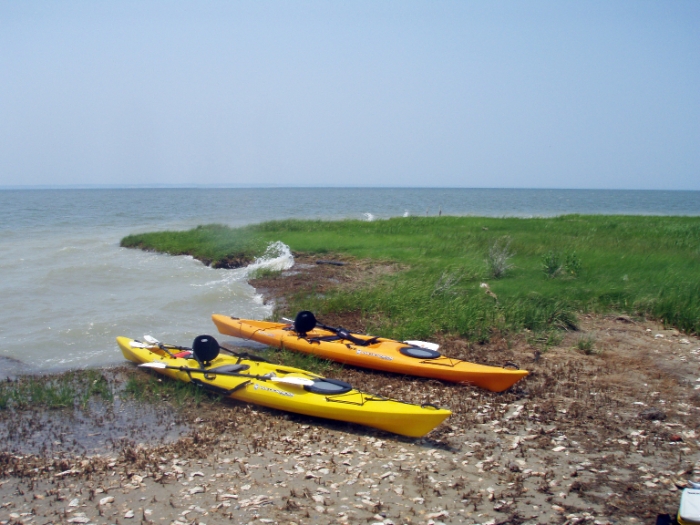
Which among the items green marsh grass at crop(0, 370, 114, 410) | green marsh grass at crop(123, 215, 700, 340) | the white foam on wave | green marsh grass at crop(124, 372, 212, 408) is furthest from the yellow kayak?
the white foam on wave

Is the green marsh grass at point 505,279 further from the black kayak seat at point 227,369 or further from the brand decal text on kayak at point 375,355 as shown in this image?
the black kayak seat at point 227,369

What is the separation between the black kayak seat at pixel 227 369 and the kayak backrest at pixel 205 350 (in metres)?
0.37

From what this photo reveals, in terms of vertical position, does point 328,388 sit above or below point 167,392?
above

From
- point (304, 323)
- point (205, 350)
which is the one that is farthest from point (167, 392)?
point (304, 323)

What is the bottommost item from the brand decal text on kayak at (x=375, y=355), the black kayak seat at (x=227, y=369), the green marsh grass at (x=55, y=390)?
the green marsh grass at (x=55, y=390)

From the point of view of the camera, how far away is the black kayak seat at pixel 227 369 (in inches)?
327

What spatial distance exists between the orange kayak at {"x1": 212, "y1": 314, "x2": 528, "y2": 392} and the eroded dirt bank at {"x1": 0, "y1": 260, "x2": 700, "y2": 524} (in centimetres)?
19

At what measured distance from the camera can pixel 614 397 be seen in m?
7.79

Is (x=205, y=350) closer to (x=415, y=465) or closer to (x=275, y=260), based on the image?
(x=415, y=465)

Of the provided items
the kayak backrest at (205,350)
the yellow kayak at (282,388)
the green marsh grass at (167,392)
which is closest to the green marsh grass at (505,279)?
the yellow kayak at (282,388)

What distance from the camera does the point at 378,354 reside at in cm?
907

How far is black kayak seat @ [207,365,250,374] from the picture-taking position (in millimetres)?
8305

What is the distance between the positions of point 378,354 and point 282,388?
196 centimetres

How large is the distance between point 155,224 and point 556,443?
116ft
